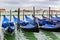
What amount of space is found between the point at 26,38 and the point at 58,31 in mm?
2779

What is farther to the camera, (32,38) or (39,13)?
(39,13)

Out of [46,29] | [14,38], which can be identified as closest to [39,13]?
[46,29]

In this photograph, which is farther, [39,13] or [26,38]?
[39,13]

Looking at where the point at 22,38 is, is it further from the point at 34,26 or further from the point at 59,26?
the point at 59,26

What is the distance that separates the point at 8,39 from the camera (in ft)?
34.2

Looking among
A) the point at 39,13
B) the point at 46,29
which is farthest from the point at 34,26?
the point at 39,13

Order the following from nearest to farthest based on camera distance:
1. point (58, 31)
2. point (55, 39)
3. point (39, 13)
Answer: point (55, 39), point (58, 31), point (39, 13)

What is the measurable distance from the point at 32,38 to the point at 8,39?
→ 106 cm

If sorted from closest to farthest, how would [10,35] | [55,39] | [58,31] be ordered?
[55,39] < [10,35] < [58,31]

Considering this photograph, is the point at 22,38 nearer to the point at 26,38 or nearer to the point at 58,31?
the point at 26,38

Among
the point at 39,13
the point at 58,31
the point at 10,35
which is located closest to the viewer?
the point at 10,35

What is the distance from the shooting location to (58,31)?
12648 millimetres

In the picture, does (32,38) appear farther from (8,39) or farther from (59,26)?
(59,26)

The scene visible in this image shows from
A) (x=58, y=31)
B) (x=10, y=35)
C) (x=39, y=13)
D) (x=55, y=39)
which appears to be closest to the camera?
(x=55, y=39)
